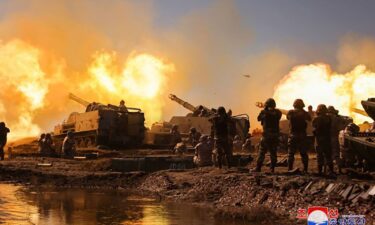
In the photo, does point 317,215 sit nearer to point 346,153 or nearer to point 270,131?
point 270,131

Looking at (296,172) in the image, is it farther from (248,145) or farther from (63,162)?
(248,145)

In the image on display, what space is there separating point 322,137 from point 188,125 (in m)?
26.4

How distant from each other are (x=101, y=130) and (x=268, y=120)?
22.0 metres

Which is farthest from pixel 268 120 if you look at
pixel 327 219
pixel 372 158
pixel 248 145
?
pixel 248 145

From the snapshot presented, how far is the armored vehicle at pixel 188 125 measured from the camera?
118 feet

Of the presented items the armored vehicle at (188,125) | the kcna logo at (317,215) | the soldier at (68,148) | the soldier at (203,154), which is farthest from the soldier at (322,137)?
the armored vehicle at (188,125)

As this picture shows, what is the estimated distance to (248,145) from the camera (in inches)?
1254

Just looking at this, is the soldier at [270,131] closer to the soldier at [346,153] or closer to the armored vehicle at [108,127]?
the soldier at [346,153]

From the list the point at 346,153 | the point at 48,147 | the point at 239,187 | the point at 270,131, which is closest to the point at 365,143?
the point at 346,153

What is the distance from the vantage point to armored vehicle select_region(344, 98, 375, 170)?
12859mm

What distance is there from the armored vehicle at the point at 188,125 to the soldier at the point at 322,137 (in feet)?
74.4

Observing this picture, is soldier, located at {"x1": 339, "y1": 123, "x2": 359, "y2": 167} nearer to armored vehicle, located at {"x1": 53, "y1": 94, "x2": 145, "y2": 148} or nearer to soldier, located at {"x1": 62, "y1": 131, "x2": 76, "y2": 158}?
soldier, located at {"x1": 62, "y1": 131, "x2": 76, "y2": 158}

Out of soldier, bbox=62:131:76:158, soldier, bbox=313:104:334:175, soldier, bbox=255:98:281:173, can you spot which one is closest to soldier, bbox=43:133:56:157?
soldier, bbox=62:131:76:158

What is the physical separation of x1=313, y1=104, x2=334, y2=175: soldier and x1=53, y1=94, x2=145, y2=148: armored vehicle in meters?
22.8
